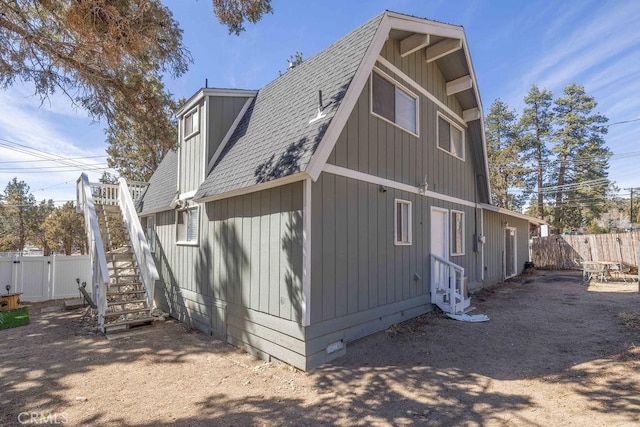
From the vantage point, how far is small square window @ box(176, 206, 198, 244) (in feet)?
24.8

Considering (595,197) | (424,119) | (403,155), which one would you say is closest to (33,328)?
(403,155)

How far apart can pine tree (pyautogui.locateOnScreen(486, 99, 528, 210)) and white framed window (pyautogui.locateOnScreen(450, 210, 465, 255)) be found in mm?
15497

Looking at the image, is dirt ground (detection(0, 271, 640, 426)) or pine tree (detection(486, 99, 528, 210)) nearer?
dirt ground (detection(0, 271, 640, 426))

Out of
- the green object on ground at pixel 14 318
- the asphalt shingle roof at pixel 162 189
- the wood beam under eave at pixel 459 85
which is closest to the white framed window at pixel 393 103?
the wood beam under eave at pixel 459 85

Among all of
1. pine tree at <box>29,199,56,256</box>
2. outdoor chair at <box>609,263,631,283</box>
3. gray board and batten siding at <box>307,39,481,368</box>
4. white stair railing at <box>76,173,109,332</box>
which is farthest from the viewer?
pine tree at <box>29,199,56,256</box>

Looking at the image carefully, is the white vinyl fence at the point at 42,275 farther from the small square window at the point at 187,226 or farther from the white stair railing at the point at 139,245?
the small square window at the point at 187,226

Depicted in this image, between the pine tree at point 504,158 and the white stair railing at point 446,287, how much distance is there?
17460 mm

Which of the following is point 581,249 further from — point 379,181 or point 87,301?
point 87,301

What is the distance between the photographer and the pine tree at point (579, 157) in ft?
83.7

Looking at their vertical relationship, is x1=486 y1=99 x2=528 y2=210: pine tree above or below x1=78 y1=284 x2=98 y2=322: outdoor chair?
above

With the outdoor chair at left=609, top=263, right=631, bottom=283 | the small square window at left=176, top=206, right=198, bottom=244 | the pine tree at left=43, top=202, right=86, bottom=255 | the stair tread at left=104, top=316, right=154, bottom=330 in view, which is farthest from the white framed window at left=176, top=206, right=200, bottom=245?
the pine tree at left=43, top=202, right=86, bottom=255

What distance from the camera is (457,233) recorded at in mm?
9102

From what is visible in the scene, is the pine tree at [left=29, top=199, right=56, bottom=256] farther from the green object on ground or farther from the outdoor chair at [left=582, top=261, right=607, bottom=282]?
the outdoor chair at [left=582, top=261, right=607, bottom=282]

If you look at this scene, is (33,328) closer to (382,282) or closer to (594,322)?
(382,282)
